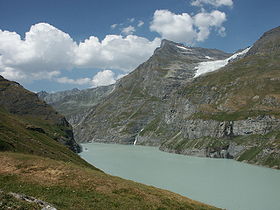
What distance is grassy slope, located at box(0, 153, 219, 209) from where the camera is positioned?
2756 centimetres

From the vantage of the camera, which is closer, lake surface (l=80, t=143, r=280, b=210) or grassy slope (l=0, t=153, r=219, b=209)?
grassy slope (l=0, t=153, r=219, b=209)

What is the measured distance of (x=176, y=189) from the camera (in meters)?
90.7

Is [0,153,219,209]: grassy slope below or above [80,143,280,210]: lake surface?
above

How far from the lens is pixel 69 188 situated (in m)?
30.8

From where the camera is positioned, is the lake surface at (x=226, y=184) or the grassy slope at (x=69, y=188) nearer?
the grassy slope at (x=69, y=188)

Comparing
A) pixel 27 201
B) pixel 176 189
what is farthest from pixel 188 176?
pixel 27 201

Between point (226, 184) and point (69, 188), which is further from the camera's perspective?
point (226, 184)

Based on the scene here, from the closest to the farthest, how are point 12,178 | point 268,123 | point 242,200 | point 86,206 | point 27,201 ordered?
1. point 27,201
2. point 86,206
3. point 12,178
4. point 242,200
5. point 268,123

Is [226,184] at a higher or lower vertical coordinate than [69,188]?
lower

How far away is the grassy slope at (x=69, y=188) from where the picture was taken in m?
27.6

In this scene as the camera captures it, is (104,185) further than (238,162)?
No

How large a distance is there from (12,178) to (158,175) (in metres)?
91.7

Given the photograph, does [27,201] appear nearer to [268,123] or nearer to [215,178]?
[215,178]

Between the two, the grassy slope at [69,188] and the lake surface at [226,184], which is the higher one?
the grassy slope at [69,188]
